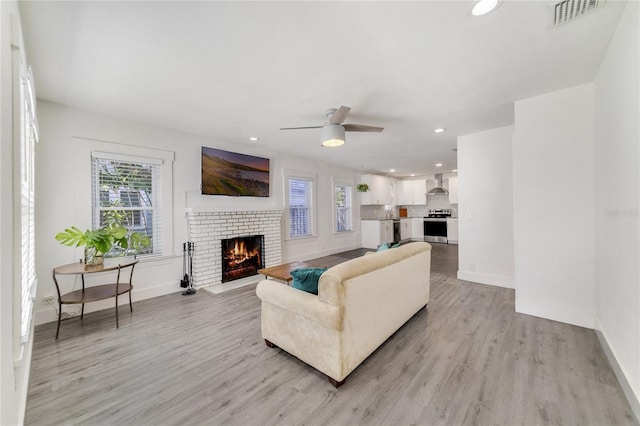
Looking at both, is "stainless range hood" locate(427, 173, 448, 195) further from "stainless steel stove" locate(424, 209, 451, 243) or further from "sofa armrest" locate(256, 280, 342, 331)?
"sofa armrest" locate(256, 280, 342, 331)

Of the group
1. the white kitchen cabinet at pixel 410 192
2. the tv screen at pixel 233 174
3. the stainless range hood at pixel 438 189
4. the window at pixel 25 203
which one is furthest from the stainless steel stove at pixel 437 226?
the window at pixel 25 203

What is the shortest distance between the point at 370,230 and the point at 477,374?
5944 mm

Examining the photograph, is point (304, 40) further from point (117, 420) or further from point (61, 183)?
point (61, 183)

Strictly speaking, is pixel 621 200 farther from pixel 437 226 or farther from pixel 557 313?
pixel 437 226

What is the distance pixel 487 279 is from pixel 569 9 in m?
3.64

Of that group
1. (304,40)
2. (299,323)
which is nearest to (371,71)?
(304,40)

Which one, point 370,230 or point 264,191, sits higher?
point 264,191

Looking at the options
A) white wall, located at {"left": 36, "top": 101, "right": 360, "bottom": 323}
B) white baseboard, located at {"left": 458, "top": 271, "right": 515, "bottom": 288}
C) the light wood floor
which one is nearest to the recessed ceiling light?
the light wood floor

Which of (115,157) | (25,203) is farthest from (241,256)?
(25,203)

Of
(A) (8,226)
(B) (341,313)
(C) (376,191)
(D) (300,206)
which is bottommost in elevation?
(B) (341,313)

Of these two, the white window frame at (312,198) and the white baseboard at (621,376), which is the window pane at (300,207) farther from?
the white baseboard at (621,376)

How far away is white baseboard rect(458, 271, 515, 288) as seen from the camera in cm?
391

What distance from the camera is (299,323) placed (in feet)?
6.59

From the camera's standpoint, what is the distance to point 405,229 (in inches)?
361
